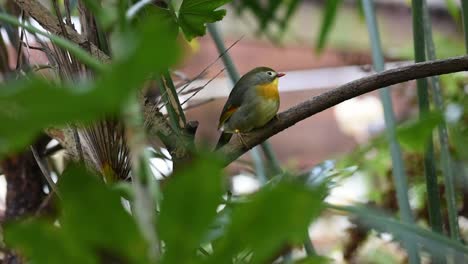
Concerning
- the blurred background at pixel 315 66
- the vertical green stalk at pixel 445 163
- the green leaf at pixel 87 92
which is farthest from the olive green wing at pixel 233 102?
the blurred background at pixel 315 66

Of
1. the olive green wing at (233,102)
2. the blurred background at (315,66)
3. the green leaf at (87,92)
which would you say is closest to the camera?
the green leaf at (87,92)

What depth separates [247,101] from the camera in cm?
95

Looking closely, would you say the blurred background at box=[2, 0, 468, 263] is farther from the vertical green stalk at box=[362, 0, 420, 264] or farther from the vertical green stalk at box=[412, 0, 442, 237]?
the vertical green stalk at box=[412, 0, 442, 237]

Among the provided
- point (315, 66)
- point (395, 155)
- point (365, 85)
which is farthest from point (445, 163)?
point (315, 66)

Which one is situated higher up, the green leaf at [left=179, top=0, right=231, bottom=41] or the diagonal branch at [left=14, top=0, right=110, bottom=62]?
the diagonal branch at [left=14, top=0, right=110, bottom=62]

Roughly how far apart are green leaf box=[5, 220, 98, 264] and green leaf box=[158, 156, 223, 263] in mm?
27

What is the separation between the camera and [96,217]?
224 mm

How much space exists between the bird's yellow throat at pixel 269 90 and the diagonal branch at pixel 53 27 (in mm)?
382

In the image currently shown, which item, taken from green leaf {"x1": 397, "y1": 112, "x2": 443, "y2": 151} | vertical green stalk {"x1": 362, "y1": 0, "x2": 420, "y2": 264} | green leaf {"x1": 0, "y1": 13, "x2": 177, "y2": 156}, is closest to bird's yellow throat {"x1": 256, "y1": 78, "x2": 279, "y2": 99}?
vertical green stalk {"x1": 362, "y1": 0, "x2": 420, "y2": 264}

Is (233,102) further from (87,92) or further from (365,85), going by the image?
(87,92)

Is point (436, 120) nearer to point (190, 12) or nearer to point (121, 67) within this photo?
point (121, 67)

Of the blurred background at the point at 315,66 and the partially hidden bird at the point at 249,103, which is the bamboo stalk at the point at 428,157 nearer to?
the partially hidden bird at the point at 249,103

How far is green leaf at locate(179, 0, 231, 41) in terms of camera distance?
24.6 inches

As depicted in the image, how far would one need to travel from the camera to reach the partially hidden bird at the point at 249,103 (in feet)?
2.73
